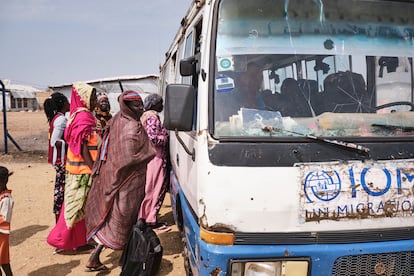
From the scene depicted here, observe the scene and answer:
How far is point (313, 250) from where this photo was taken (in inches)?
77.4

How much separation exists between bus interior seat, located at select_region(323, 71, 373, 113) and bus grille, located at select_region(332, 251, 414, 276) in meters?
0.83

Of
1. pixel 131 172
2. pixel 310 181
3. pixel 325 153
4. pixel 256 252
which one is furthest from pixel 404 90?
pixel 131 172

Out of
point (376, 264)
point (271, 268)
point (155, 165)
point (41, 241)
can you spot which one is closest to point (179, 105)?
point (271, 268)

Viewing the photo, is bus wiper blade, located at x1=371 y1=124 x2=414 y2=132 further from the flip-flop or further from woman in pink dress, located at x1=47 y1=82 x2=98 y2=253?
the flip-flop

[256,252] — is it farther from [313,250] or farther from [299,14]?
[299,14]

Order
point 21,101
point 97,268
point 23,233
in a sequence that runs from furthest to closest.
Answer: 1. point 21,101
2. point 23,233
3. point 97,268

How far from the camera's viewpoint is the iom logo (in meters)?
1.97

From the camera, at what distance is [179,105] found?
7.26 feet

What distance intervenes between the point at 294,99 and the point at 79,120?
2.48m

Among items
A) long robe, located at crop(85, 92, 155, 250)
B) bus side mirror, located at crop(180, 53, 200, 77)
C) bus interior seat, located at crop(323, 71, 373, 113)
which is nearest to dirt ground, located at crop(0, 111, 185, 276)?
long robe, located at crop(85, 92, 155, 250)

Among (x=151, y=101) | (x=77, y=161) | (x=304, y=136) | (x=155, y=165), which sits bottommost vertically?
(x=155, y=165)

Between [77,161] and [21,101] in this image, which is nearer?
[77,161]

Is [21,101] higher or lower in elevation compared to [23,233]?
higher

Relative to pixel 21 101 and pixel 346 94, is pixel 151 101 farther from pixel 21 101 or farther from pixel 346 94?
pixel 21 101
